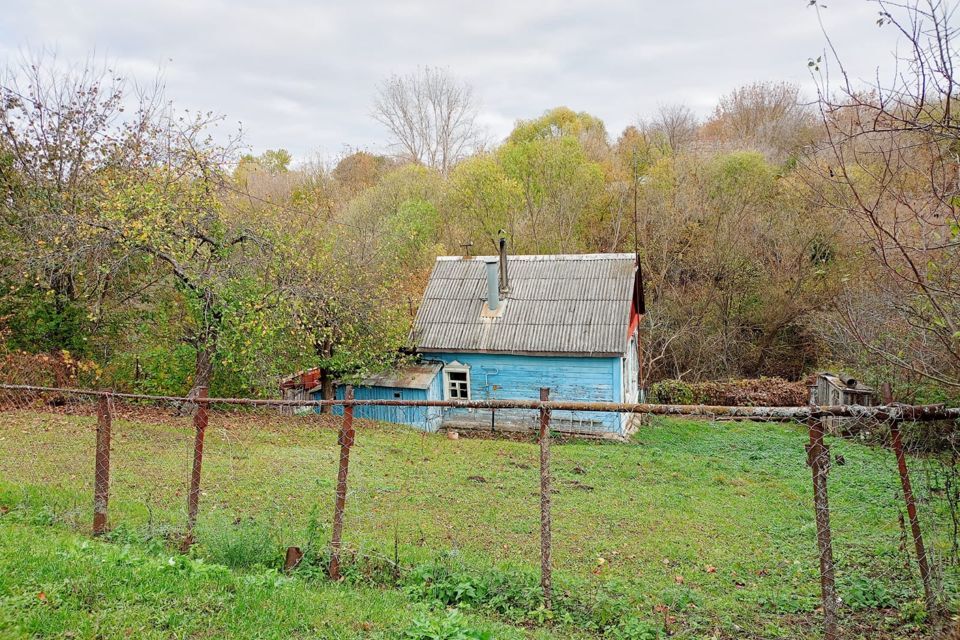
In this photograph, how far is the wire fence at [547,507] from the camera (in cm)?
480

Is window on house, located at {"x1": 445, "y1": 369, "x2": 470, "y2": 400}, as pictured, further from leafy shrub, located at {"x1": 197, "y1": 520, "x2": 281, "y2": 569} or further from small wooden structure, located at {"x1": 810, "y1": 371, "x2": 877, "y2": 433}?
leafy shrub, located at {"x1": 197, "y1": 520, "x2": 281, "y2": 569}

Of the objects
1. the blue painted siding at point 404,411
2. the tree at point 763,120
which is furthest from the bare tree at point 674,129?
the blue painted siding at point 404,411

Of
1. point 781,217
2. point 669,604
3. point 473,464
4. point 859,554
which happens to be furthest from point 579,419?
point 781,217

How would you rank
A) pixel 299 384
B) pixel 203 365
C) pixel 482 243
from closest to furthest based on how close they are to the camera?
pixel 203 365 < pixel 299 384 < pixel 482 243

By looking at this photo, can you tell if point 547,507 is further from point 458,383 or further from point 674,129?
point 674,129

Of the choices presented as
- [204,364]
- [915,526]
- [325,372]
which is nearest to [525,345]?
[325,372]

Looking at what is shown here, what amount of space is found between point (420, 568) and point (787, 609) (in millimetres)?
3183

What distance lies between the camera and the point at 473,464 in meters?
12.2

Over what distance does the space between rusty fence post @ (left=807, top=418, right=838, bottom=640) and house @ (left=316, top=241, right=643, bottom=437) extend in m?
12.6

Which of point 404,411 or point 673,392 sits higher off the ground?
point 673,392

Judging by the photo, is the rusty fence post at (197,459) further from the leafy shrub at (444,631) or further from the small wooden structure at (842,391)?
the small wooden structure at (842,391)

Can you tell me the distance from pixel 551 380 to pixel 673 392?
633 centimetres

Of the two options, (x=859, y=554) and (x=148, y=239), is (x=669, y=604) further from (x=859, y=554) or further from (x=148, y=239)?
(x=148, y=239)

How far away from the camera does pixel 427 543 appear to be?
22.8 feet
